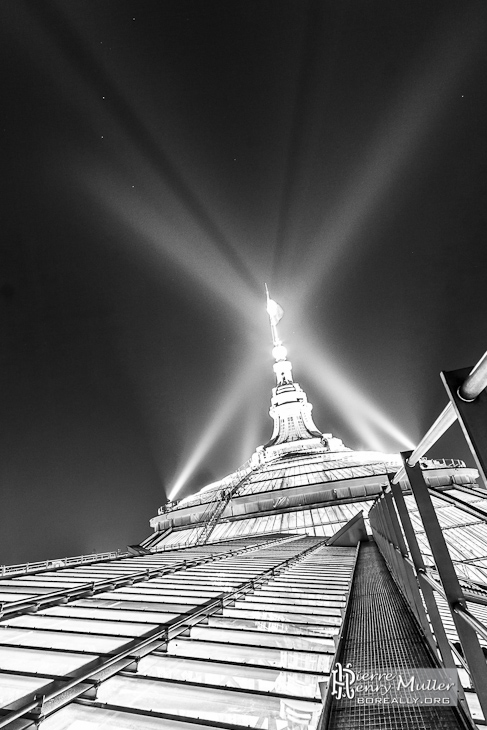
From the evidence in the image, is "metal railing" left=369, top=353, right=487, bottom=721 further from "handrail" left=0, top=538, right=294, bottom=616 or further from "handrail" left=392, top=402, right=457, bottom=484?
"handrail" left=0, top=538, right=294, bottom=616

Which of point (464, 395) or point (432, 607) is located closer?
point (464, 395)

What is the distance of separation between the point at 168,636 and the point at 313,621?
7.15 feet

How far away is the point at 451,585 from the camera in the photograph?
2840 millimetres

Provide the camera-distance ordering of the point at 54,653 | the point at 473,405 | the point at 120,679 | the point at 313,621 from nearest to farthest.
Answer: the point at 473,405
the point at 120,679
the point at 54,653
the point at 313,621

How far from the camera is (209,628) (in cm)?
469

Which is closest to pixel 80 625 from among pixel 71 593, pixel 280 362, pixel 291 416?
pixel 71 593

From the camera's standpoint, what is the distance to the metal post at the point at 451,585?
2.52m

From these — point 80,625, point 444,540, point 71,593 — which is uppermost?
point 444,540

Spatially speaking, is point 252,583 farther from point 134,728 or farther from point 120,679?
point 134,728

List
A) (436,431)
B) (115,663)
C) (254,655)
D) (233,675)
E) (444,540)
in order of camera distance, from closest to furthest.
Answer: (436,431) < (444,540) < (115,663) < (233,675) < (254,655)

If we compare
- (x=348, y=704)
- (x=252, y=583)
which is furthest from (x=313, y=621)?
(x=252, y=583)

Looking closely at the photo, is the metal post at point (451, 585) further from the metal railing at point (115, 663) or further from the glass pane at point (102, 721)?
the metal railing at point (115, 663)

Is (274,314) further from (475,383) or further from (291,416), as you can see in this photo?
(475,383)

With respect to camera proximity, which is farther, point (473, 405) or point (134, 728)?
point (134, 728)
